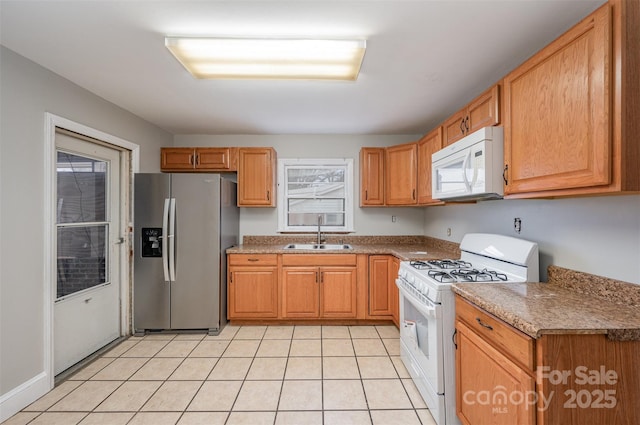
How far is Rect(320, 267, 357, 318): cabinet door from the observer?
319 cm

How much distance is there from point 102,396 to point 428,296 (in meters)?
2.40

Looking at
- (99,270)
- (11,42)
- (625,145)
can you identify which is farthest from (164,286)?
(625,145)

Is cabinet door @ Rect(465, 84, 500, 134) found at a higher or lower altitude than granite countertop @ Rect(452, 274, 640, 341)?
higher

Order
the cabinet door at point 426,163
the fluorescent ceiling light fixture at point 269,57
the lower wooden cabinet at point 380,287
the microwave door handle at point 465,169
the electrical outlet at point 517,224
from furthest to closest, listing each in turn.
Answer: the lower wooden cabinet at point 380,287 < the cabinet door at point 426,163 < the electrical outlet at point 517,224 < the microwave door handle at point 465,169 < the fluorescent ceiling light fixture at point 269,57

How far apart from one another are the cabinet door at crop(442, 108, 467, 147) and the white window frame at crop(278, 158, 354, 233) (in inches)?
58.2

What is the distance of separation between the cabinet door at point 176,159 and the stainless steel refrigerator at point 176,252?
0.60 m

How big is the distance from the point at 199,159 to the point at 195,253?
4.14ft

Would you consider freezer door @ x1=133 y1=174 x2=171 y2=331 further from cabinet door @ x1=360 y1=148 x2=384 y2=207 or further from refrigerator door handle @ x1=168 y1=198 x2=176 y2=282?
cabinet door @ x1=360 y1=148 x2=384 y2=207

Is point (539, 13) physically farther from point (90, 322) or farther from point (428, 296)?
point (90, 322)

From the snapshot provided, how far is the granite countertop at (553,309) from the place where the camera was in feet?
3.44

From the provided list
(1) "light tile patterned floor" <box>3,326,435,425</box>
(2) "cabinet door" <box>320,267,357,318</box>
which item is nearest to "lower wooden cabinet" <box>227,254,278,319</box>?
(1) "light tile patterned floor" <box>3,326,435,425</box>

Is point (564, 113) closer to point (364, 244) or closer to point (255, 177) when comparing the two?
Result: point (364, 244)

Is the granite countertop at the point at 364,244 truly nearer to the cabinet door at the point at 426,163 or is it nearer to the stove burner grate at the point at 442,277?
the cabinet door at the point at 426,163

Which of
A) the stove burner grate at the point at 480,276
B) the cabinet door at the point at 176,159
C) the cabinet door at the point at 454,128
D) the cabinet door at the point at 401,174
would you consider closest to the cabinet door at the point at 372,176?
the cabinet door at the point at 401,174
